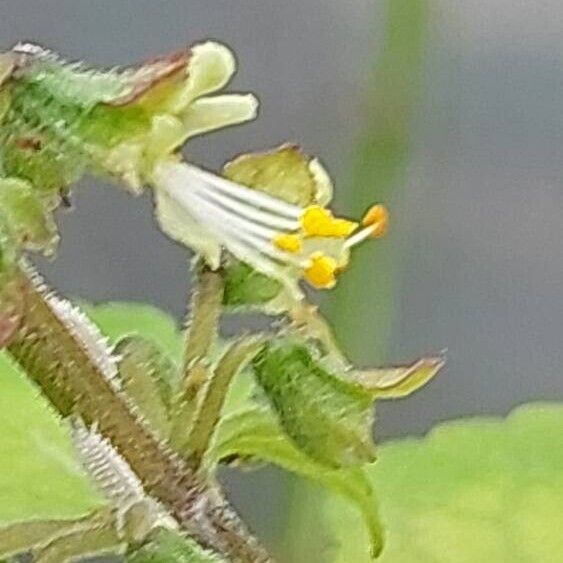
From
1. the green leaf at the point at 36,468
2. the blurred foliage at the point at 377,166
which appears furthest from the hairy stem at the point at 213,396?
the blurred foliage at the point at 377,166

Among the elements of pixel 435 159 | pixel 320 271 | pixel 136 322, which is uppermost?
pixel 320 271

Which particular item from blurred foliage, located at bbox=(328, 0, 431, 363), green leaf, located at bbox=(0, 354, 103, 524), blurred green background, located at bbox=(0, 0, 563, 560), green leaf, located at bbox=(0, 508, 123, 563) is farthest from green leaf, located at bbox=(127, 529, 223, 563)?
blurred green background, located at bbox=(0, 0, 563, 560)

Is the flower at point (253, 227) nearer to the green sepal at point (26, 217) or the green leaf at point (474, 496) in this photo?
the green sepal at point (26, 217)

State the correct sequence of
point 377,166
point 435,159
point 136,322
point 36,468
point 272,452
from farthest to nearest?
point 435,159 → point 377,166 → point 136,322 → point 36,468 → point 272,452

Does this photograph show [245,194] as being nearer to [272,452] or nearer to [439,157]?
[272,452]

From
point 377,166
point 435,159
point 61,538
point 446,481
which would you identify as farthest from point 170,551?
point 435,159

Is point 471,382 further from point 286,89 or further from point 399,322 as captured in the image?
point 286,89
